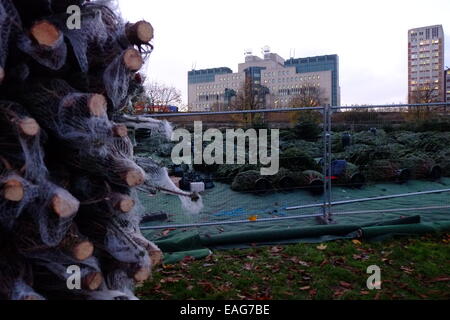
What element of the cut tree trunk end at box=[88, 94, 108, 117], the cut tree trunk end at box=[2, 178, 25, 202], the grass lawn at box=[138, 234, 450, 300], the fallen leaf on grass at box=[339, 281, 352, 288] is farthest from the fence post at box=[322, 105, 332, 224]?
the cut tree trunk end at box=[2, 178, 25, 202]

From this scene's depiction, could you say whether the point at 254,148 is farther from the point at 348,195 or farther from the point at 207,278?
the point at 207,278

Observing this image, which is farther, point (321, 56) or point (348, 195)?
point (321, 56)

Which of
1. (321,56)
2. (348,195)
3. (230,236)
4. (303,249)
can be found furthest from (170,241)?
(321,56)

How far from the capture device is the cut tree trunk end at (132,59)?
3.18 metres

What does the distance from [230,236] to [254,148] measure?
13.4 feet

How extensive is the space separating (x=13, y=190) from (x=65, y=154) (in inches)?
24.1

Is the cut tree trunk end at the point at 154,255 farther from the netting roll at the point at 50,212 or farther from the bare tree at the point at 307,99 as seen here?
the bare tree at the point at 307,99

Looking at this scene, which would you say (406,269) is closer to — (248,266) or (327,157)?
(248,266)

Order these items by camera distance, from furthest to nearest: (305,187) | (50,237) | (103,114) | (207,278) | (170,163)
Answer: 1. (170,163)
2. (305,187)
3. (207,278)
4. (103,114)
5. (50,237)

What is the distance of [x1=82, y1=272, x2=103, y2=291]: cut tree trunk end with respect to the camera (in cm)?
Answer: 298

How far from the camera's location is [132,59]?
10.5 feet

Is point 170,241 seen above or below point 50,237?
below

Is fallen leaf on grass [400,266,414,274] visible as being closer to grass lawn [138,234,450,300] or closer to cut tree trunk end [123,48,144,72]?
grass lawn [138,234,450,300]
